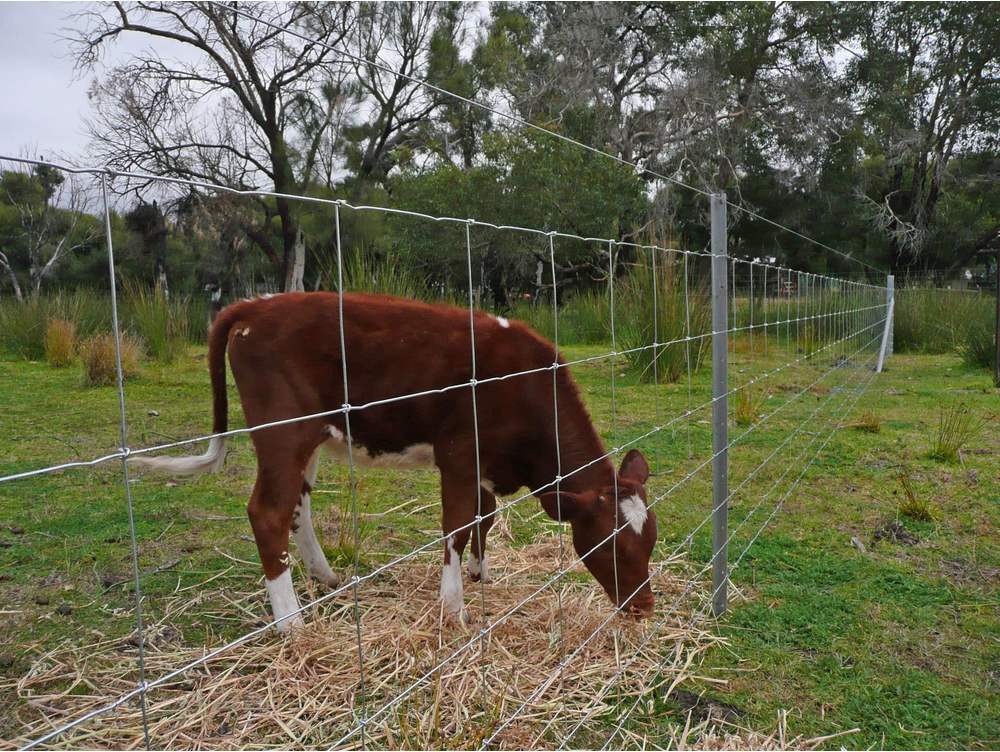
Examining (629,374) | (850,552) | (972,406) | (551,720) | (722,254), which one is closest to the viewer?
(551,720)

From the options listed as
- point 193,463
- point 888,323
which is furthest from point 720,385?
point 888,323

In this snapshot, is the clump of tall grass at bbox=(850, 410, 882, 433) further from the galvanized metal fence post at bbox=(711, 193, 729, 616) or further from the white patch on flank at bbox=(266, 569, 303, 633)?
the white patch on flank at bbox=(266, 569, 303, 633)

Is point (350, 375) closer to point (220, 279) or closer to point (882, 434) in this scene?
point (220, 279)

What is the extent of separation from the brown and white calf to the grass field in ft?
0.79

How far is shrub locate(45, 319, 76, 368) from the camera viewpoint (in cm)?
173

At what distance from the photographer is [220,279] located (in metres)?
1.74

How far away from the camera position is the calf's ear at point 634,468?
2941 millimetres

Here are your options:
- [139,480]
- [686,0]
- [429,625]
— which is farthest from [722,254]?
[686,0]

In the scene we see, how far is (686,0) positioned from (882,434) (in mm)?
16598

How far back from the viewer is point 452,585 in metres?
2.92

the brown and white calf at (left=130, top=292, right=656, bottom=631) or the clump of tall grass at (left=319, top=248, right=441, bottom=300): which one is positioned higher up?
the clump of tall grass at (left=319, top=248, right=441, bottom=300)

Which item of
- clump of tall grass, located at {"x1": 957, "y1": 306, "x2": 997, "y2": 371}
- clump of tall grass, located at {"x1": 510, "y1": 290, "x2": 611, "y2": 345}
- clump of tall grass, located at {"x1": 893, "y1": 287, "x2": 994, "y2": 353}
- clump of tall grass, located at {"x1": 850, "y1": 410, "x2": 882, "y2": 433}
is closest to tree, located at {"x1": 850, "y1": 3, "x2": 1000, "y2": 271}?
clump of tall grass, located at {"x1": 893, "y1": 287, "x2": 994, "y2": 353}

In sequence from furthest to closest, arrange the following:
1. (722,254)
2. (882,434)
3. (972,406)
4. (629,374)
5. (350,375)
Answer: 1. (629,374)
2. (972,406)
3. (882,434)
4. (722,254)
5. (350,375)

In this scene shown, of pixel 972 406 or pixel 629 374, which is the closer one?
pixel 972 406
